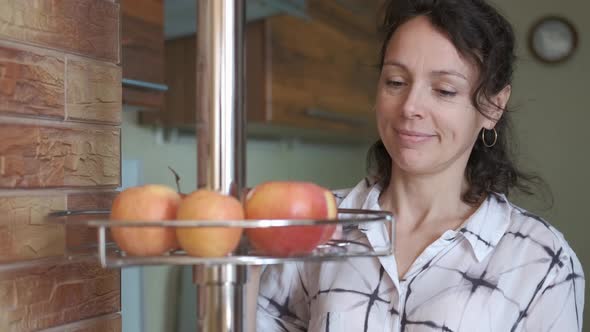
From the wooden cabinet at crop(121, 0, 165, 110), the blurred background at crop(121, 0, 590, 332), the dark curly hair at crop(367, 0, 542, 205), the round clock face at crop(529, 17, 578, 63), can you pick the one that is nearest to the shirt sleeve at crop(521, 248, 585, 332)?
the dark curly hair at crop(367, 0, 542, 205)

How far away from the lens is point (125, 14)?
1.31m

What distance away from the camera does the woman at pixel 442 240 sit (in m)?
1.09

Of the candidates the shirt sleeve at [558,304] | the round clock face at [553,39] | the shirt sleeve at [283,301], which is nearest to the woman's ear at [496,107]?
the shirt sleeve at [558,304]

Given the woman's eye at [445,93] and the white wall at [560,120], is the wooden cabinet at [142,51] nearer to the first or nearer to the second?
the woman's eye at [445,93]

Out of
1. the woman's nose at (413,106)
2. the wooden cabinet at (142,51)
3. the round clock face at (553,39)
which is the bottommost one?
the woman's nose at (413,106)

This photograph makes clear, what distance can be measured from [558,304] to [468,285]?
148 millimetres

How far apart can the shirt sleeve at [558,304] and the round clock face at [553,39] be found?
2109mm

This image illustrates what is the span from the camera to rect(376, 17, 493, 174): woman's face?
1108mm

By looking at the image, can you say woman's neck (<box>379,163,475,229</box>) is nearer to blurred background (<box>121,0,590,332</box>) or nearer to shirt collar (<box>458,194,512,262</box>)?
shirt collar (<box>458,194,512,262</box>)

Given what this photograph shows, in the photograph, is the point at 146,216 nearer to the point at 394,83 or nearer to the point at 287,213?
the point at 287,213

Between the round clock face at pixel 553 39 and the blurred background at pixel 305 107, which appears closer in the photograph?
the blurred background at pixel 305 107

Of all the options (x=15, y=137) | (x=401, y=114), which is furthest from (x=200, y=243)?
(x=401, y=114)

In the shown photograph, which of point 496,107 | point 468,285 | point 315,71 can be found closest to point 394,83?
point 496,107

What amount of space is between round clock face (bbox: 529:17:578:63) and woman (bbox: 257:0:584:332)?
192cm
